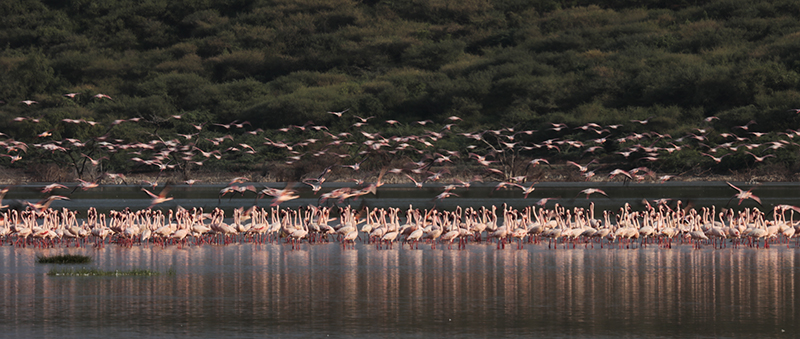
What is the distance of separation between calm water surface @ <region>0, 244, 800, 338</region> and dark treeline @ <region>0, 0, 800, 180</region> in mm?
37272

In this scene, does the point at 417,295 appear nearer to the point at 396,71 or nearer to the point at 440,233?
the point at 440,233

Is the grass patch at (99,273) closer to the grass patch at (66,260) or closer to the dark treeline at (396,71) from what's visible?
the grass patch at (66,260)

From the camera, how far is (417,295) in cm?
1719

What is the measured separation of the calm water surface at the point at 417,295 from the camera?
14.2 metres

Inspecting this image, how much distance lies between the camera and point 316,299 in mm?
16797

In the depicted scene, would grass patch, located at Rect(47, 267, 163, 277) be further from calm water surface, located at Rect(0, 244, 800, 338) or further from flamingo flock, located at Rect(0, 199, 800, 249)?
flamingo flock, located at Rect(0, 199, 800, 249)

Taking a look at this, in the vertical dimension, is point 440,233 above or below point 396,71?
below

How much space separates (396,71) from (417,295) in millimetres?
79649

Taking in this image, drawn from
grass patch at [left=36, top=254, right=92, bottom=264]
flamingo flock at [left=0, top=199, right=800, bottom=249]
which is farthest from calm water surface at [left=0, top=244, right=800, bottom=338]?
flamingo flock at [left=0, top=199, right=800, bottom=249]

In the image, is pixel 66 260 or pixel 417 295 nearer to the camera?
pixel 417 295

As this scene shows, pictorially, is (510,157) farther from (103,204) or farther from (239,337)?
(239,337)

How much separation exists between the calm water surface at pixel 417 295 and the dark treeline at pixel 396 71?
37.3 m

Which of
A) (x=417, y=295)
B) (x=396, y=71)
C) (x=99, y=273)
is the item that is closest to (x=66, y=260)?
(x=99, y=273)

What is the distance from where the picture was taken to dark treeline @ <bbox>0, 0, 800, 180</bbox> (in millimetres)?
70438
